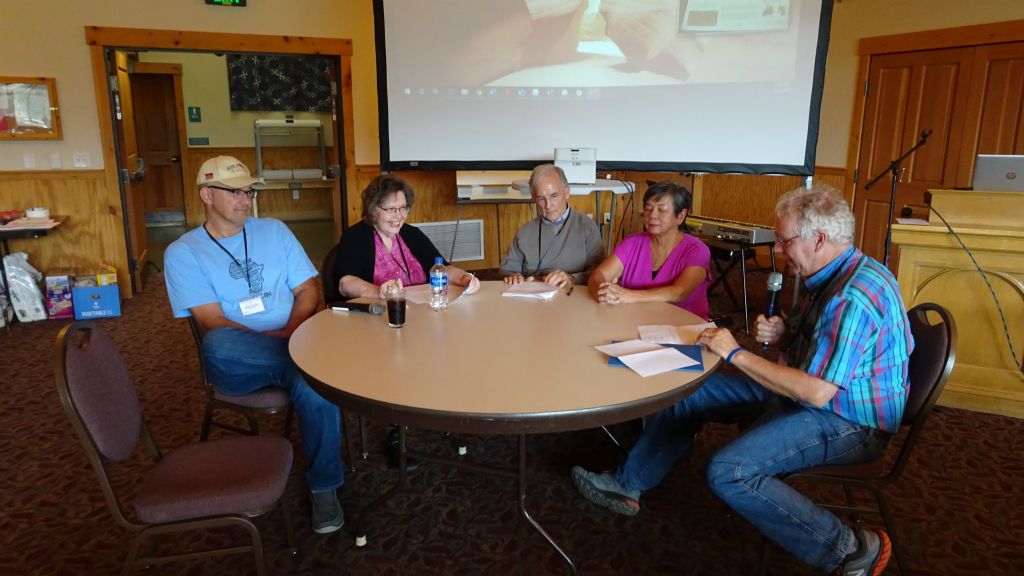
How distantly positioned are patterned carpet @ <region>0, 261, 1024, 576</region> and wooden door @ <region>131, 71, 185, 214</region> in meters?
6.99

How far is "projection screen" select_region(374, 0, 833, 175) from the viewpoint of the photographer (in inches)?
152

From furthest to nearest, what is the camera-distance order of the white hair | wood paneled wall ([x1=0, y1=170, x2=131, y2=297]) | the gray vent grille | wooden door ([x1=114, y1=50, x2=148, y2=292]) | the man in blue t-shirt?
the gray vent grille
wooden door ([x1=114, y1=50, x2=148, y2=292])
wood paneled wall ([x1=0, y1=170, x2=131, y2=297])
the man in blue t-shirt
the white hair

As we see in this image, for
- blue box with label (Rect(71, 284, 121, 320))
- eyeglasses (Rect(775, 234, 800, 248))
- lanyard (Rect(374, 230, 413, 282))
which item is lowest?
blue box with label (Rect(71, 284, 121, 320))

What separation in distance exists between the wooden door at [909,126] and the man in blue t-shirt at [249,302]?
4.65m

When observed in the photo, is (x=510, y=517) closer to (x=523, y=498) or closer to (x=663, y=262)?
(x=523, y=498)

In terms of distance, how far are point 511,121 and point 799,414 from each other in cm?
314

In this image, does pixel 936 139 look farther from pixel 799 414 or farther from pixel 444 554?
pixel 444 554

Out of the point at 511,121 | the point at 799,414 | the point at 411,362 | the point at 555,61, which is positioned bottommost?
the point at 799,414

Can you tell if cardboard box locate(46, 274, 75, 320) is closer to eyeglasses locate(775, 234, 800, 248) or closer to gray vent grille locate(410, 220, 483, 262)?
gray vent grille locate(410, 220, 483, 262)

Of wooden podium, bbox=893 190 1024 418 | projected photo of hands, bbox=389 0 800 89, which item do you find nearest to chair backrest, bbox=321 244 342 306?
projected photo of hands, bbox=389 0 800 89

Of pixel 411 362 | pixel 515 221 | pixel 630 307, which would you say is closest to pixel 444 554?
pixel 411 362

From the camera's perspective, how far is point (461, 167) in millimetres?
4496


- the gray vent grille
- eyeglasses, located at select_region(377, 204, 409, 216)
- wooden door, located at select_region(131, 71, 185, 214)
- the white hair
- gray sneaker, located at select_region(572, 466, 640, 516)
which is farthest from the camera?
wooden door, located at select_region(131, 71, 185, 214)

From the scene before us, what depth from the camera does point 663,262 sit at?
2686 millimetres
